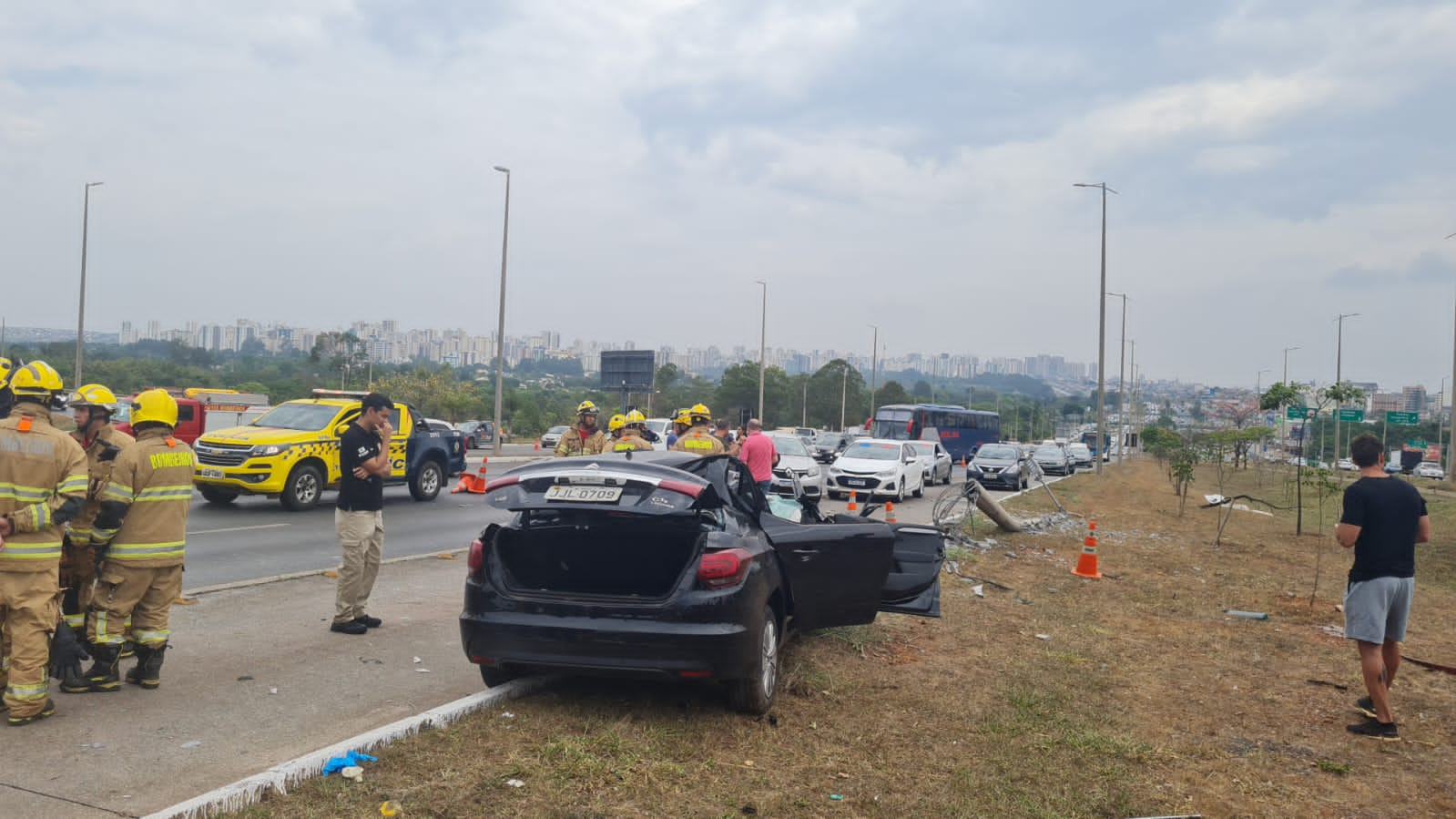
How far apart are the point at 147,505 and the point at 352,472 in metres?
1.85

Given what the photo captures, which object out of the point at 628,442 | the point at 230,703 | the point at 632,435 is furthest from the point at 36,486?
the point at 632,435

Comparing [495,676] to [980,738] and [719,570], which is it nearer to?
[719,570]

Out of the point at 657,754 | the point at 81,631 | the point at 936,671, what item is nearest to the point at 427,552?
the point at 81,631

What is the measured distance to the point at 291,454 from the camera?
52.7 feet

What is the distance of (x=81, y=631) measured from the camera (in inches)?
233

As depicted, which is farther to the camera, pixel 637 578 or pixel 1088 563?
pixel 1088 563

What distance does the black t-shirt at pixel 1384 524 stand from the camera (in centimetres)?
616

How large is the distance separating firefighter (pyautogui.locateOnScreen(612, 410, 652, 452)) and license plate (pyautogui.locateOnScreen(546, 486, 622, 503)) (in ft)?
19.9

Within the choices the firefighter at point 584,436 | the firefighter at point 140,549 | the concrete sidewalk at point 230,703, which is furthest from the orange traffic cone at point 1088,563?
the firefighter at point 140,549

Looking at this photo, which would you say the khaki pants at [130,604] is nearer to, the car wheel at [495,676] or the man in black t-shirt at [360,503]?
the man in black t-shirt at [360,503]

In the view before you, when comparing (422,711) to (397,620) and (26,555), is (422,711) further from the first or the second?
(397,620)

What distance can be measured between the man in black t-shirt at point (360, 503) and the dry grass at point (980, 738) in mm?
2401

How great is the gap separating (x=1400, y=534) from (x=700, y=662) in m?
4.36

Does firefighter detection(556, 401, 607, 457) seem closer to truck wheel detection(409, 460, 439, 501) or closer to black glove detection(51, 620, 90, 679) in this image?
truck wheel detection(409, 460, 439, 501)
